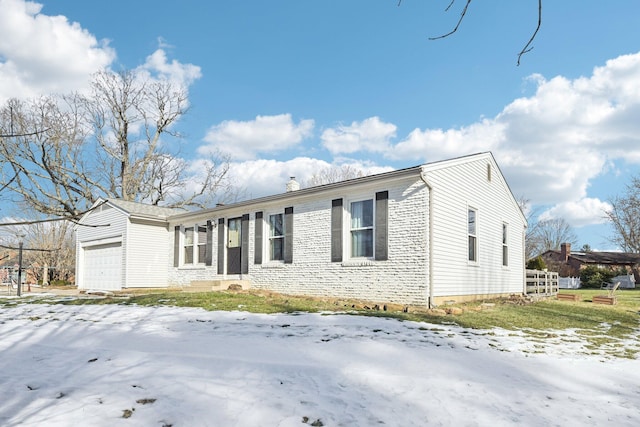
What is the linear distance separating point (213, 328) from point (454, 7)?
241 inches

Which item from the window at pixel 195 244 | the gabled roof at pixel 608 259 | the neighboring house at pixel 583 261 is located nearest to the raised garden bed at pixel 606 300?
the window at pixel 195 244

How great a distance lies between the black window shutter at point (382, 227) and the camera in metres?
11.7

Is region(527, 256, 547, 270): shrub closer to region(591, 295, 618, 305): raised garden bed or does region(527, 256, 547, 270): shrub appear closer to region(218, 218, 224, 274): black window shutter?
region(591, 295, 618, 305): raised garden bed

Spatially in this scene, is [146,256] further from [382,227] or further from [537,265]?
[537,265]

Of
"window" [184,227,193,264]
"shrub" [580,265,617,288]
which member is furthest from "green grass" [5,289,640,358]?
"shrub" [580,265,617,288]

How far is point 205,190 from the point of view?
33.5m

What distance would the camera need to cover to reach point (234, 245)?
53.0 ft

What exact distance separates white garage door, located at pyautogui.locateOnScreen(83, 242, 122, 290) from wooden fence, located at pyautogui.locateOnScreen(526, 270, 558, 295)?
16836 millimetres

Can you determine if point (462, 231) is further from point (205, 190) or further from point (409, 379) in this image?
point (205, 190)

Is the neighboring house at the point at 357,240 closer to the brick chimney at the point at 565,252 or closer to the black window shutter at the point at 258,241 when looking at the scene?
the black window shutter at the point at 258,241

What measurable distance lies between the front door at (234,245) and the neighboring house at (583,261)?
35.2 m

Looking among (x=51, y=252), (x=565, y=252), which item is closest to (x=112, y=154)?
(x=51, y=252)

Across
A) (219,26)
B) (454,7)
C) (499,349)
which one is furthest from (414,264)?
(219,26)

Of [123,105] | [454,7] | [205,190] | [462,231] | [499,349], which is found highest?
[123,105]
